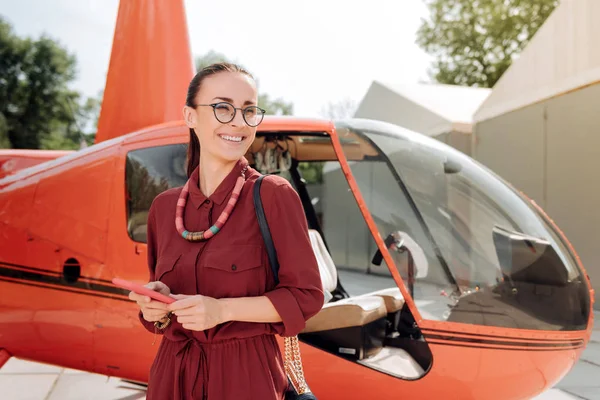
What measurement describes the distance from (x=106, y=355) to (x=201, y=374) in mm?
1852

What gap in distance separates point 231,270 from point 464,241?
200 centimetres

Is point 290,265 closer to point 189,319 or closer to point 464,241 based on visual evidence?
point 189,319

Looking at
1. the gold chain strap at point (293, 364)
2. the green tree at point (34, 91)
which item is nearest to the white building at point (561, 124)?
the gold chain strap at point (293, 364)

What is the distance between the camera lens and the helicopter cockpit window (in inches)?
112

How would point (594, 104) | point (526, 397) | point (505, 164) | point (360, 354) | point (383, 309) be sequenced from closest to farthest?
1. point (526, 397)
2. point (360, 354)
3. point (383, 309)
4. point (594, 104)
5. point (505, 164)

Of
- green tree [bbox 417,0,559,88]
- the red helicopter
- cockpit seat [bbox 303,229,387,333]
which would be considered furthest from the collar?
green tree [bbox 417,0,559,88]

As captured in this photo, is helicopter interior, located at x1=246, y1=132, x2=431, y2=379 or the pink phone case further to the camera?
helicopter interior, located at x1=246, y1=132, x2=431, y2=379

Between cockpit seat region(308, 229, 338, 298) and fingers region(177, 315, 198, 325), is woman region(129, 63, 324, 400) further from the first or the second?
cockpit seat region(308, 229, 338, 298)

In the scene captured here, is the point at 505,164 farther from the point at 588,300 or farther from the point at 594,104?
the point at 588,300

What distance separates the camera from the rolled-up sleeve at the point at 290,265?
1.15 metres

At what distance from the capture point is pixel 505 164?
30.0ft

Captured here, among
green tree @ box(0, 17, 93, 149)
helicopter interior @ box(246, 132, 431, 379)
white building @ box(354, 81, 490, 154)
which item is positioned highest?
green tree @ box(0, 17, 93, 149)

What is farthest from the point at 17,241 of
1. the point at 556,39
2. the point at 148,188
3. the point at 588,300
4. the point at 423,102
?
the point at 423,102

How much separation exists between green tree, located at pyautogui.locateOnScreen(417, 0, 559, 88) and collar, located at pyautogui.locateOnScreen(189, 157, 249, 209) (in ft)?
77.8
